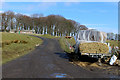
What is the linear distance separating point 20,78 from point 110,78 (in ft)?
15.8

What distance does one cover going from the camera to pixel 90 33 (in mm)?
15992

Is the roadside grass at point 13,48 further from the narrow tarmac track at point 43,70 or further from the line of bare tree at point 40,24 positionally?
the line of bare tree at point 40,24

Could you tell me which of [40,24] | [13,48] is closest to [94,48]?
[13,48]

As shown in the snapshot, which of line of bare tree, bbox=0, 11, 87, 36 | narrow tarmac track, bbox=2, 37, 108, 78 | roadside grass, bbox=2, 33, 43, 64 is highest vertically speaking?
line of bare tree, bbox=0, 11, 87, 36

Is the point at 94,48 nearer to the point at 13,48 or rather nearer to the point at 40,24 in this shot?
the point at 13,48

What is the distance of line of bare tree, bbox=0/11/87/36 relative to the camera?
88312 millimetres

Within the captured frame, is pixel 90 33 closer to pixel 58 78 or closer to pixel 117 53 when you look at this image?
pixel 117 53

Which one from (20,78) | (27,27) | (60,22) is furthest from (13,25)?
(20,78)

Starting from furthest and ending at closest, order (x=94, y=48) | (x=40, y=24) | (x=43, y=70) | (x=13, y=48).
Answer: (x=40, y=24) < (x=13, y=48) < (x=94, y=48) < (x=43, y=70)

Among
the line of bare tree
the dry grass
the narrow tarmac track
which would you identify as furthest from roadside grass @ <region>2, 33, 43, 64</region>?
the line of bare tree

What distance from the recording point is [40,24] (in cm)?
10000

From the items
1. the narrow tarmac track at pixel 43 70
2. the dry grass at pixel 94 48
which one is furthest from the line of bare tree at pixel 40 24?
the narrow tarmac track at pixel 43 70

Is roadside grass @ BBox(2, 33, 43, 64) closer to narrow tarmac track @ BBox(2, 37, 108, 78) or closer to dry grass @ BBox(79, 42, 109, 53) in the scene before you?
narrow tarmac track @ BBox(2, 37, 108, 78)

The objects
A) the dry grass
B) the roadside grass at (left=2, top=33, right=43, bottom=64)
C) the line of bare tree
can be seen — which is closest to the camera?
the dry grass
